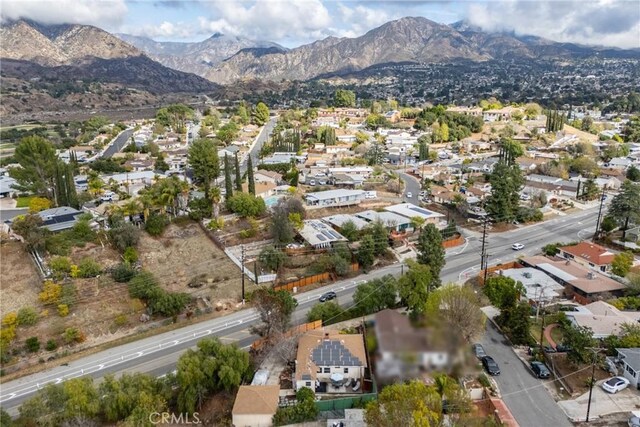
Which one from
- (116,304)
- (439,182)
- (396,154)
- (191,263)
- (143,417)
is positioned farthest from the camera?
(396,154)

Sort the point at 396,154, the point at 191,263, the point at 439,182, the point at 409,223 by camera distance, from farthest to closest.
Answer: the point at 396,154
the point at 439,182
the point at 409,223
the point at 191,263

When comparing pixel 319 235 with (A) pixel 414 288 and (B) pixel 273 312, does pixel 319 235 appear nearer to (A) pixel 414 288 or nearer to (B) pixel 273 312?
(A) pixel 414 288

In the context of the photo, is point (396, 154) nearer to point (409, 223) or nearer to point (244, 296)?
point (409, 223)

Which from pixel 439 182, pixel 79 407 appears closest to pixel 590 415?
pixel 79 407

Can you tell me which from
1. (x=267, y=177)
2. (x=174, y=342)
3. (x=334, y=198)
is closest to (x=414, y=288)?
(x=174, y=342)

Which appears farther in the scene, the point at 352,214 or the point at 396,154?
the point at 396,154

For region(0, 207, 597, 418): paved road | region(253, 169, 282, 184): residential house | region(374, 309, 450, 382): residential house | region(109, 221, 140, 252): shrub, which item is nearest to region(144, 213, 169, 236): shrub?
region(109, 221, 140, 252): shrub

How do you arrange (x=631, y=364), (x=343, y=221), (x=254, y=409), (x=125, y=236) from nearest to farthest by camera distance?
(x=254, y=409)
(x=631, y=364)
(x=125, y=236)
(x=343, y=221)

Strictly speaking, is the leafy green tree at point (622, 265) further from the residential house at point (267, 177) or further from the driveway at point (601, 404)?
the residential house at point (267, 177)
